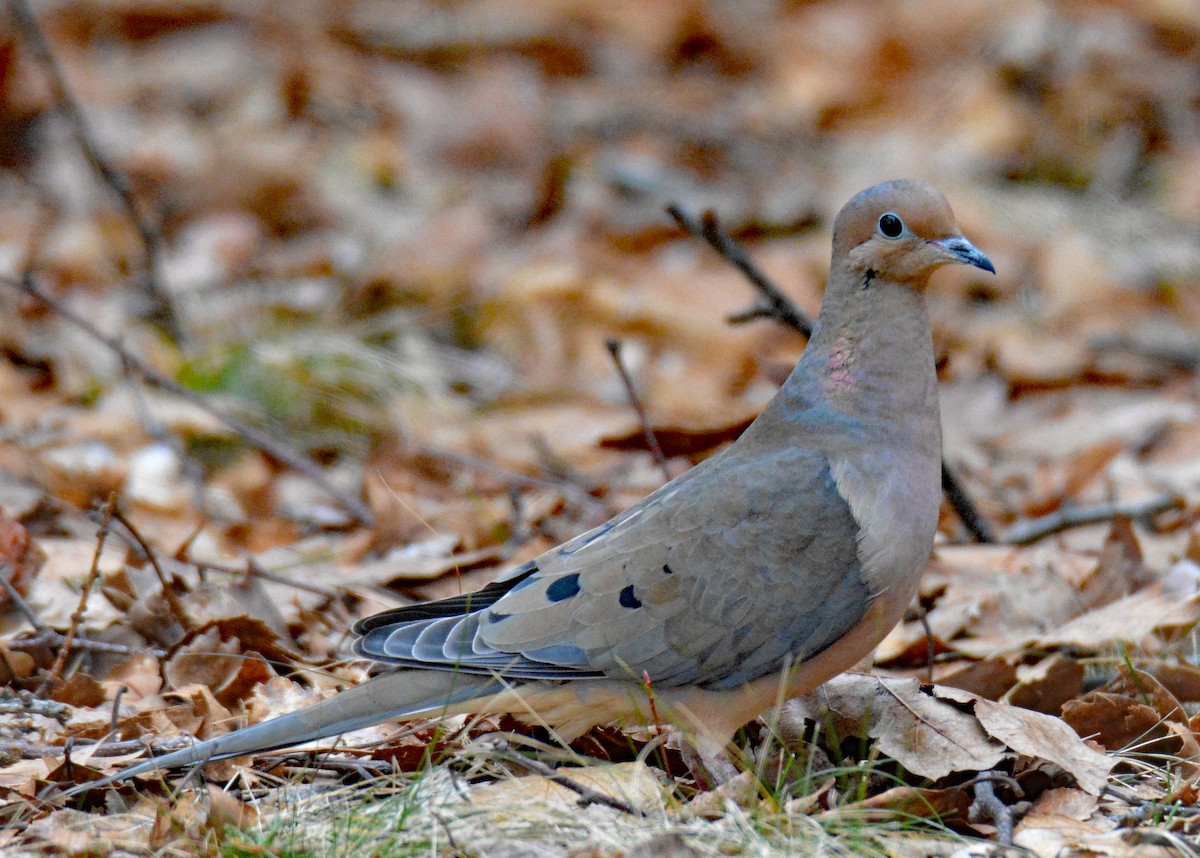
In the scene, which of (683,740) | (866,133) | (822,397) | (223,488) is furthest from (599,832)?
(866,133)

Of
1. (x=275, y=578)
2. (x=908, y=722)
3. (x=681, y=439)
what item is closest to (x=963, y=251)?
(x=908, y=722)

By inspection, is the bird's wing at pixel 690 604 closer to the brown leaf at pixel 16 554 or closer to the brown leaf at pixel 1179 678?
the brown leaf at pixel 1179 678

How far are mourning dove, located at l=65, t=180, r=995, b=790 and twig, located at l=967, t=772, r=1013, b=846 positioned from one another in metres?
0.36

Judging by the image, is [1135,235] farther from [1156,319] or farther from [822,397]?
[822,397]

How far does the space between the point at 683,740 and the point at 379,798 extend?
639mm

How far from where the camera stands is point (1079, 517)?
4.41m

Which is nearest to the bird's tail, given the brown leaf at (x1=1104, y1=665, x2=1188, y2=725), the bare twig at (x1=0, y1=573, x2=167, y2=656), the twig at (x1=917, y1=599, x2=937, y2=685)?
the bare twig at (x1=0, y1=573, x2=167, y2=656)

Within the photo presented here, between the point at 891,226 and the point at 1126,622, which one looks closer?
the point at 891,226

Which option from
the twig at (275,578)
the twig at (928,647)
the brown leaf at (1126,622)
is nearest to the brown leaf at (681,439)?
the twig at (928,647)

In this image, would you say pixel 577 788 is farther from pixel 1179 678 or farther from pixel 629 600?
pixel 1179 678

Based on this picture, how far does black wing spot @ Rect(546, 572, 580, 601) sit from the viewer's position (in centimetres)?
299

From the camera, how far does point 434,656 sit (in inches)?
113

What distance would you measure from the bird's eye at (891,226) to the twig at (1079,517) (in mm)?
1652

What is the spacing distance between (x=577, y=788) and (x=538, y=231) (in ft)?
18.6
